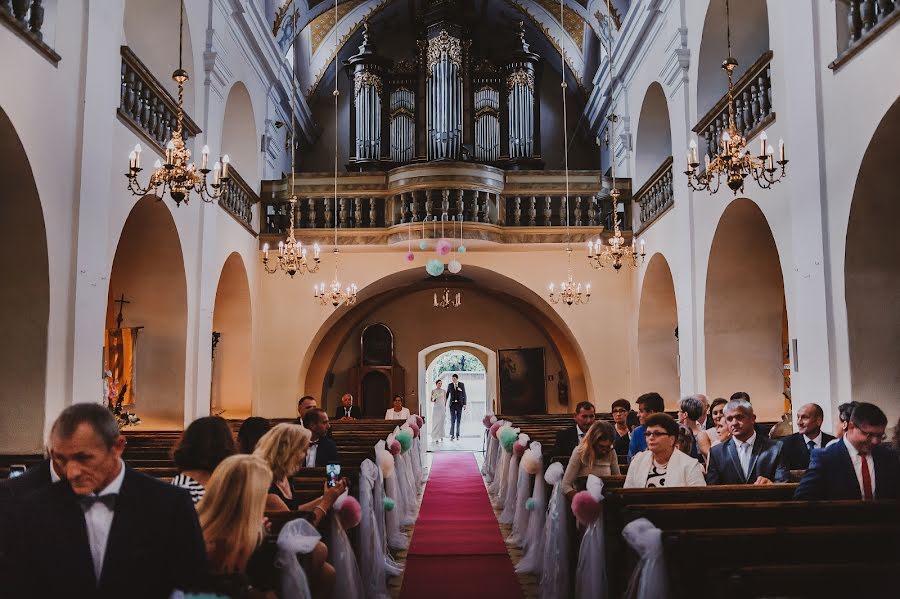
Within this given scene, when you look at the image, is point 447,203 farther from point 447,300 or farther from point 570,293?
point 447,300

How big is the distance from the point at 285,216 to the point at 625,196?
654 cm

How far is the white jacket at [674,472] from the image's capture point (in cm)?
551

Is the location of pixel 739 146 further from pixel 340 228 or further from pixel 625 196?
pixel 340 228

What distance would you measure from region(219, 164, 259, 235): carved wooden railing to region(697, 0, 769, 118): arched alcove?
7087mm

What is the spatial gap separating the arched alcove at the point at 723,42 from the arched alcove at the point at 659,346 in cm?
451

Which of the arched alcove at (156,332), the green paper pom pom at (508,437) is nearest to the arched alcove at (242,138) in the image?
the arched alcove at (156,332)

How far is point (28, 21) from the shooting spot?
712 cm

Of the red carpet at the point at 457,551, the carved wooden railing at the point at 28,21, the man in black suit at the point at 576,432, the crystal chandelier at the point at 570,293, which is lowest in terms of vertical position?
the red carpet at the point at 457,551

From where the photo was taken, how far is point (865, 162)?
7.09 meters

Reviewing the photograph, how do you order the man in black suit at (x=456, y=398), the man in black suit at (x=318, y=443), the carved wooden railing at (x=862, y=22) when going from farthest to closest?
1. the man in black suit at (x=456, y=398)
2. the man in black suit at (x=318, y=443)
3. the carved wooden railing at (x=862, y=22)

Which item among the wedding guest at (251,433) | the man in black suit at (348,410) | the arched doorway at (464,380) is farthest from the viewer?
the arched doorway at (464,380)

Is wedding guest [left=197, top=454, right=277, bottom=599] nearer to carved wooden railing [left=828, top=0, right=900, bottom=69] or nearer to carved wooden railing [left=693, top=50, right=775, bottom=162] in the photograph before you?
carved wooden railing [left=828, top=0, right=900, bottom=69]

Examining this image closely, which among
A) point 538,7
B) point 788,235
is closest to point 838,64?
point 788,235

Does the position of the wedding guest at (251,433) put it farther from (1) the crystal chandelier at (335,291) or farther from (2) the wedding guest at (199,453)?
(1) the crystal chandelier at (335,291)
